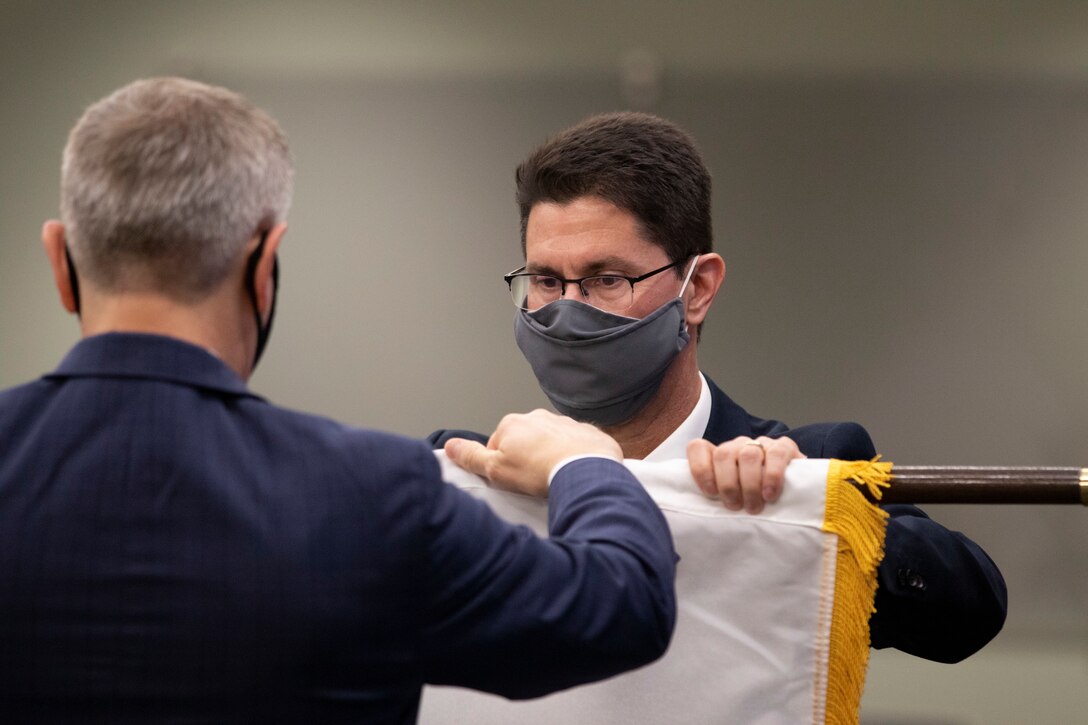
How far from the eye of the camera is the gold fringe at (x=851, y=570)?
139 cm

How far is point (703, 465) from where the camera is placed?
1397 millimetres

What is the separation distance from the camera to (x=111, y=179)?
0.99 m

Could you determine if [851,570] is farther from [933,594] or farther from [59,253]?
[59,253]

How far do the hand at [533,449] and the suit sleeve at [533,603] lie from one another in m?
0.20

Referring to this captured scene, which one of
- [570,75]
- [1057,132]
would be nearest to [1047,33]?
[1057,132]

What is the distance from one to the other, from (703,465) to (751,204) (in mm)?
2687

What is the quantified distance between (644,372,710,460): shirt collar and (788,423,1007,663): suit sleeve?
404mm

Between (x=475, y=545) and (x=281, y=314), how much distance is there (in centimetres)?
315

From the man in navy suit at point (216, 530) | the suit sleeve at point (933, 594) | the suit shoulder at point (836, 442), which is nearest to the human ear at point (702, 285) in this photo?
the suit shoulder at point (836, 442)

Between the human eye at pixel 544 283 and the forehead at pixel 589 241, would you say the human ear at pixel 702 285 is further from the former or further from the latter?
the human eye at pixel 544 283

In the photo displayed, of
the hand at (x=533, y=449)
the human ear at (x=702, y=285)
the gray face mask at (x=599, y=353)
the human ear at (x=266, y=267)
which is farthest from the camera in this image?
the human ear at (x=702, y=285)

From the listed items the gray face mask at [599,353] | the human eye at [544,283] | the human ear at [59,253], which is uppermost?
the human ear at [59,253]

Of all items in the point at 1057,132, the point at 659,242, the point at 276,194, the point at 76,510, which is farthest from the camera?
the point at 1057,132

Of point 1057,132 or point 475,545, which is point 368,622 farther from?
point 1057,132
